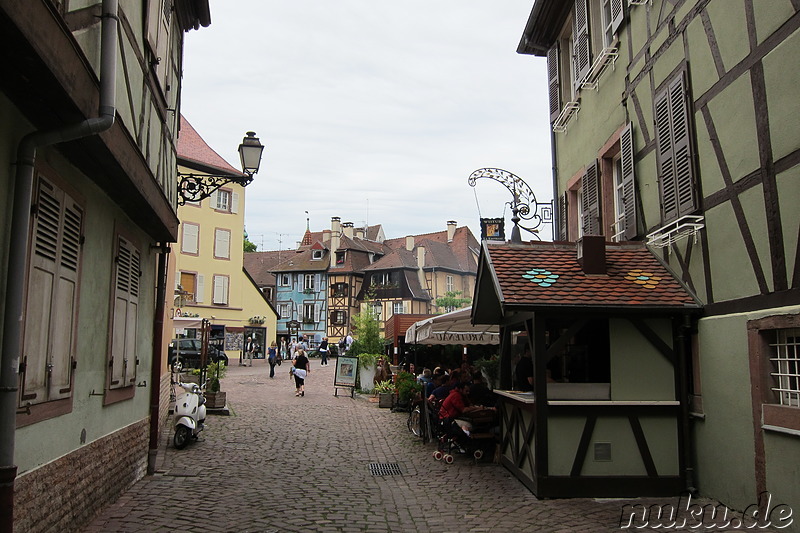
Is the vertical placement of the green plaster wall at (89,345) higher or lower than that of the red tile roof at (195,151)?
lower

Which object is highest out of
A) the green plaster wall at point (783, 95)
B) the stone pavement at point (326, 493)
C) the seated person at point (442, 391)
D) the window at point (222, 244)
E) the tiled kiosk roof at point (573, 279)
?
the window at point (222, 244)

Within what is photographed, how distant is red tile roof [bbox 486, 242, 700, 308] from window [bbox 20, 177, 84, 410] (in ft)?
14.9

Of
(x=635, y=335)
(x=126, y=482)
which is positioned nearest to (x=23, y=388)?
(x=126, y=482)

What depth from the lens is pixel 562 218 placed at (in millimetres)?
14320

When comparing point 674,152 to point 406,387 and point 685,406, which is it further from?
point 406,387

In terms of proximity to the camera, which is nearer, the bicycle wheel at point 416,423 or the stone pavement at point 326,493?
the stone pavement at point 326,493

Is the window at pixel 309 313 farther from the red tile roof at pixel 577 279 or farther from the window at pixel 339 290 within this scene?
the red tile roof at pixel 577 279

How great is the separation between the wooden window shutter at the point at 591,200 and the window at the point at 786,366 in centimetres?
510

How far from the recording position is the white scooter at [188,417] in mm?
11727

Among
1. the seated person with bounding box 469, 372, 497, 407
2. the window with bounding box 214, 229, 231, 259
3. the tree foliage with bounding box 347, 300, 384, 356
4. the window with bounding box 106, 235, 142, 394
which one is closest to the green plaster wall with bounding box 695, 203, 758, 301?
the seated person with bounding box 469, 372, 497, 407

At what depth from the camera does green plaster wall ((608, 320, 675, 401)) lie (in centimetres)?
823

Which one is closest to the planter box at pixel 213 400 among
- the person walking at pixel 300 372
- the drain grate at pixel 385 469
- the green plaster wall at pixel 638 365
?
the person walking at pixel 300 372

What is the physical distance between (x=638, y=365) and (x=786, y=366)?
186 centimetres

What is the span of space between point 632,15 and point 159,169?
7005 millimetres
